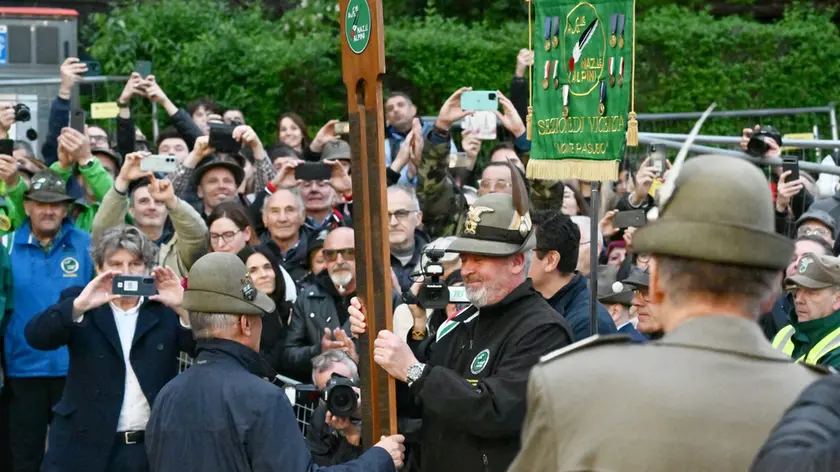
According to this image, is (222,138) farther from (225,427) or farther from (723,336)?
(723,336)

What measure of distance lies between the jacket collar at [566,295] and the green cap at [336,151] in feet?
12.5

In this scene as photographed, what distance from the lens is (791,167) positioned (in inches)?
341

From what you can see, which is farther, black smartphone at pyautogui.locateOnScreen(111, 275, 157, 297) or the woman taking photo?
the woman taking photo

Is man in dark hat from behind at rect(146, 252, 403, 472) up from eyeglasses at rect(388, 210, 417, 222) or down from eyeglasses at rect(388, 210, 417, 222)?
down

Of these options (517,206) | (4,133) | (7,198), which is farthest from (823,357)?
(4,133)

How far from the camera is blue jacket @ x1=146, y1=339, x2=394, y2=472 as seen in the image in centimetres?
466

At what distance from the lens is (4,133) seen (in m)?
9.66

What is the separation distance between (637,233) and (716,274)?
0.72 feet

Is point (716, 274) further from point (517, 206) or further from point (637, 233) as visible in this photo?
point (517, 206)

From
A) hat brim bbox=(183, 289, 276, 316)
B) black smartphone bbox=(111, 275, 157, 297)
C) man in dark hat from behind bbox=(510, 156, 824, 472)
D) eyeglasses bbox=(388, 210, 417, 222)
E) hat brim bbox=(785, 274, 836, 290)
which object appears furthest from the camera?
eyeglasses bbox=(388, 210, 417, 222)

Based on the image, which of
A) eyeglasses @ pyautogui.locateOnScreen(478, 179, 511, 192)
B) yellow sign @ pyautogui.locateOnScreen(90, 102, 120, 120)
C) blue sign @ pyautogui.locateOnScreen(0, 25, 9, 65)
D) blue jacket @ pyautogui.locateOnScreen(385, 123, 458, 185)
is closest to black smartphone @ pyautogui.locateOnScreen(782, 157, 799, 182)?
eyeglasses @ pyautogui.locateOnScreen(478, 179, 511, 192)

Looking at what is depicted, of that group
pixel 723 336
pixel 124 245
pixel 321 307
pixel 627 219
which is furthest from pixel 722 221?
pixel 321 307

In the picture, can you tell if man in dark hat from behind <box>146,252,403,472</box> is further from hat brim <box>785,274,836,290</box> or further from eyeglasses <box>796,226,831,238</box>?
eyeglasses <box>796,226,831,238</box>

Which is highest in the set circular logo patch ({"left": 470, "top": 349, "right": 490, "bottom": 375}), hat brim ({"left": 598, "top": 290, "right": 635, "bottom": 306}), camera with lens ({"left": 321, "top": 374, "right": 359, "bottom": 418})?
circular logo patch ({"left": 470, "top": 349, "right": 490, "bottom": 375})
